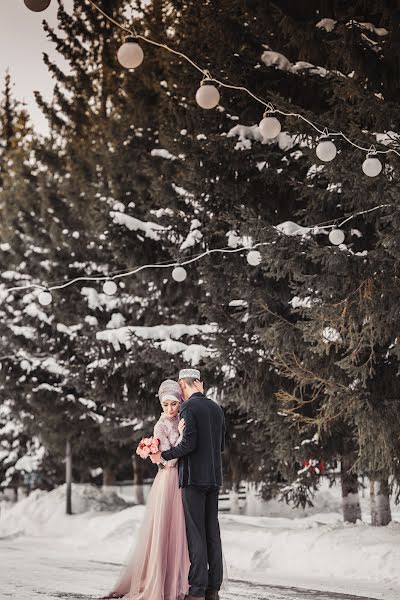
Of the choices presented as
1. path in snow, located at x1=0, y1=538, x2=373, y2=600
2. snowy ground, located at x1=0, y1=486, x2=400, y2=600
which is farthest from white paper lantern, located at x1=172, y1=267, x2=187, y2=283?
path in snow, located at x1=0, y1=538, x2=373, y2=600

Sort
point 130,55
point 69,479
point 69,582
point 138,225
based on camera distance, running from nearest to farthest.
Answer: point 130,55
point 69,582
point 138,225
point 69,479

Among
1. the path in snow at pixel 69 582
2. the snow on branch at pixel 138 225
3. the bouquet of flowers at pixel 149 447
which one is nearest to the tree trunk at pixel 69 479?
the path in snow at pixel 69 582

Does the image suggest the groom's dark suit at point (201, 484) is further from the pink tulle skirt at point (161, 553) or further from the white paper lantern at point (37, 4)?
the white paper lantern at point (37, 4)

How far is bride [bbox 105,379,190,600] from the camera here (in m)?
6.65

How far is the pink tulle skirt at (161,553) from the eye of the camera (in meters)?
6.64

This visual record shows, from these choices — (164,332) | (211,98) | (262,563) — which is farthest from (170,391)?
(164,332)

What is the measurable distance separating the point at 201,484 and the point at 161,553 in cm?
66

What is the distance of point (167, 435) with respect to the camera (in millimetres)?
6969

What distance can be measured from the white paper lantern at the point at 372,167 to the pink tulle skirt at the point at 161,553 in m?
3.20

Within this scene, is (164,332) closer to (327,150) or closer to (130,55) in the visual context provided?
(327,150)

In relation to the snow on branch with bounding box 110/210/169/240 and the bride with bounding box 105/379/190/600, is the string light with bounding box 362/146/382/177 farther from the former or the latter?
the snow on branch with bounding box 110/210/169/240

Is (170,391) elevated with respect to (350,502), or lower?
elevated

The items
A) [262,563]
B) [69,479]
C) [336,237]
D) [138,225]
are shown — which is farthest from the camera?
[69,479]

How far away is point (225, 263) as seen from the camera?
11.5 meters
